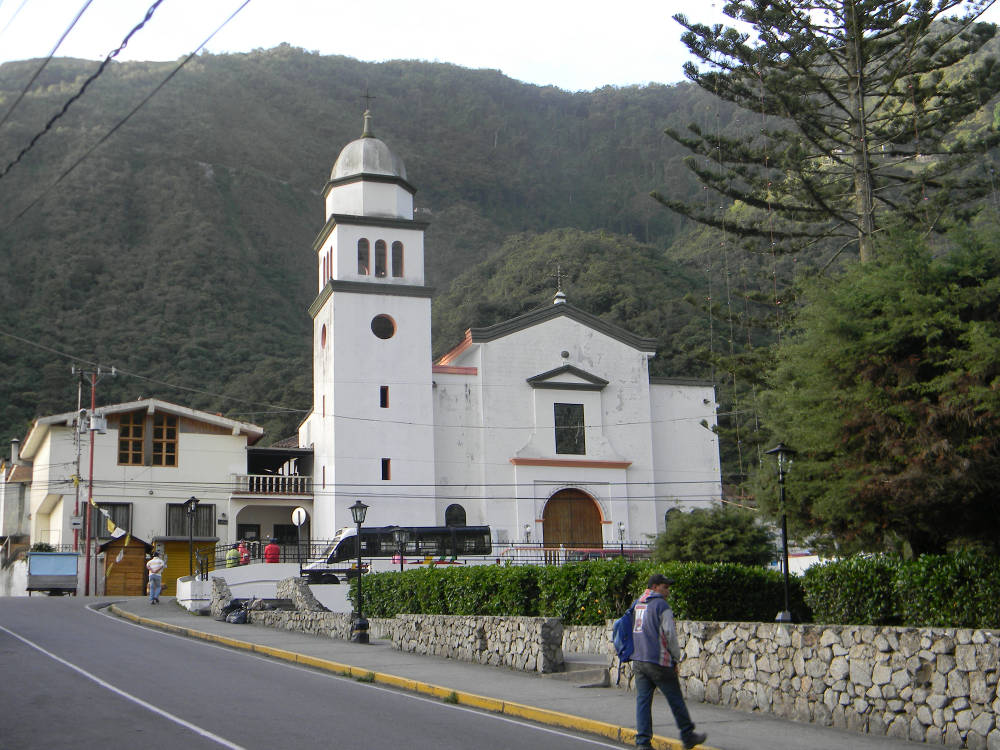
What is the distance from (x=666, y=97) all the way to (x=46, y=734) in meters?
139

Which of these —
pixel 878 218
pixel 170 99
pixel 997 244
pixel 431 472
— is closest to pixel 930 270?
pixel 997 244

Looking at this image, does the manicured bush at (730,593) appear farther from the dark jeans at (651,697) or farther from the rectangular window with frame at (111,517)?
the rectangular window with frame at (111,517)

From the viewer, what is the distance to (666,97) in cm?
13988

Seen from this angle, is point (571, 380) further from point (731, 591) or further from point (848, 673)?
point (848, 673)

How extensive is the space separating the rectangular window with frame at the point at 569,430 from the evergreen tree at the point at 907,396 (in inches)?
1002

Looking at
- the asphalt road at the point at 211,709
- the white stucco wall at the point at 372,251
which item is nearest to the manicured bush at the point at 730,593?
the asphalt road at the point at 211,709

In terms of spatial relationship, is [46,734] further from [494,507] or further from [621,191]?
[621,191]

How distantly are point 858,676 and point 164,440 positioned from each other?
32447mm

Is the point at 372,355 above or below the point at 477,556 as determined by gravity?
above

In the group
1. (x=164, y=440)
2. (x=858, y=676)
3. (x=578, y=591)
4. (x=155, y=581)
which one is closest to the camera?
(x=858, y=676)

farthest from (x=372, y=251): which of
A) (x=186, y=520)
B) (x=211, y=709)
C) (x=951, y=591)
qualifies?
(x=951, y=591)

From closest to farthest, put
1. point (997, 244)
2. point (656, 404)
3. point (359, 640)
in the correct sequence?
point (997, 244) → point (359, 640) → point (656, 404)

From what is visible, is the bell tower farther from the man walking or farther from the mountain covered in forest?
the man walking

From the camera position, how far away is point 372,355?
3806cm
